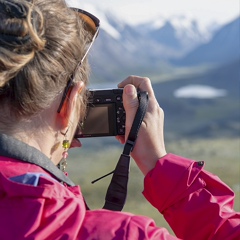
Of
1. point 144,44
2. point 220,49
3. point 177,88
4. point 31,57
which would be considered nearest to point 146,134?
point 31,57

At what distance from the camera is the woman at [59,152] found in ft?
3.29

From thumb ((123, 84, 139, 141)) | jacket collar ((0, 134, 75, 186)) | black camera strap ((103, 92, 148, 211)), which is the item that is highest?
jacket collar ((0, 134, 75, 186))

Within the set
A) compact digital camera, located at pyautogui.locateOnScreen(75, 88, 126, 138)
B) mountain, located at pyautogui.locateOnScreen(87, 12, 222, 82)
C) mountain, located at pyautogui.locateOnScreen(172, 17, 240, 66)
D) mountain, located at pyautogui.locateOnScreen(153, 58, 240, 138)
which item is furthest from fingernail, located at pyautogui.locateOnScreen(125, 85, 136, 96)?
mountain, located at pyautogui.locateOnScreen(172, 17, 240, 66)

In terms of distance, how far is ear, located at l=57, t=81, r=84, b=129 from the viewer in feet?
3.99

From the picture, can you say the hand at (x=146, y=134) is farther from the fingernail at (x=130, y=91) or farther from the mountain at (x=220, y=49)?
the mountain at (x=220, y=49)

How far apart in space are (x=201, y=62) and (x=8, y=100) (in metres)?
68.1

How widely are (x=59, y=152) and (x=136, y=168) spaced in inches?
226

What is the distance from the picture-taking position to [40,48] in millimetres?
1131

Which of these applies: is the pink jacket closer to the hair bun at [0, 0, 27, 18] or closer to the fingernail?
the hair bun at [0, 0, 27, 18]

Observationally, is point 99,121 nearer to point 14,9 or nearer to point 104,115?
point 104,115

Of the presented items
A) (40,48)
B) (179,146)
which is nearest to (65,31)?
(40,48)

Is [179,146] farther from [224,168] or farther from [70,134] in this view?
[70,134]

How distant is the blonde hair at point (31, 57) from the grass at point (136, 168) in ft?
10.4

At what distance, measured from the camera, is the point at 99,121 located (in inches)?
62.2
